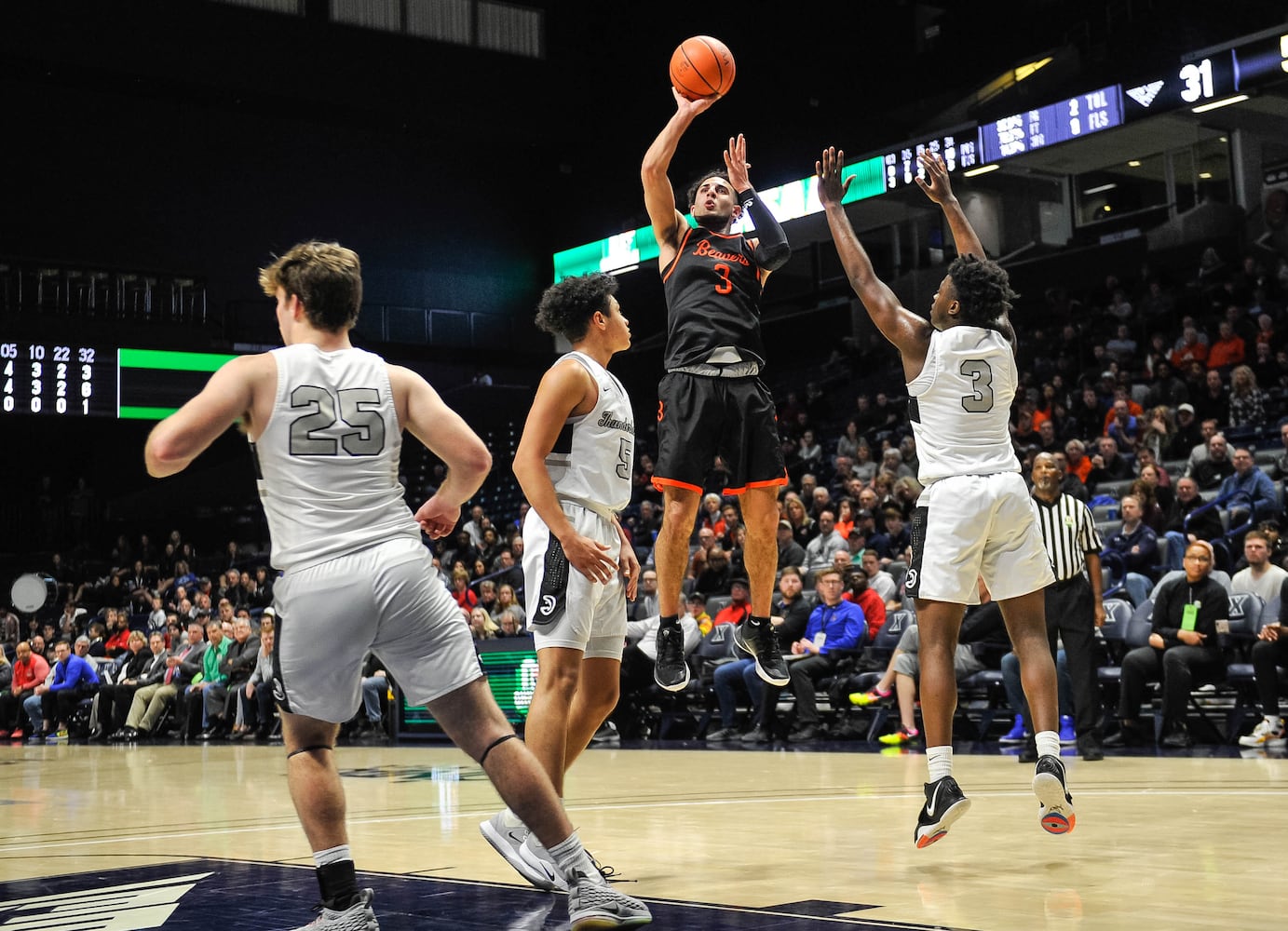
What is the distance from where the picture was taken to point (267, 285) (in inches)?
138

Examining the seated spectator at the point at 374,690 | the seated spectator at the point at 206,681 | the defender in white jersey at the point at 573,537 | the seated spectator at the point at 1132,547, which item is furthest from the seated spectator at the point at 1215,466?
the seated spectator at the point at 206,681

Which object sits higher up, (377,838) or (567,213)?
(567,213)

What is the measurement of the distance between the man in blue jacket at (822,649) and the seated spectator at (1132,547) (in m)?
2.02

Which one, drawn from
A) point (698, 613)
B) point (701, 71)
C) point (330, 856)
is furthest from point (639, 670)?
point (330, 856)

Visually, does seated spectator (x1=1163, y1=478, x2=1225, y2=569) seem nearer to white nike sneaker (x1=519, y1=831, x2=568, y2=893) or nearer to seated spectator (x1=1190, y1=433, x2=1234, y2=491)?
seated spectator (x1=1190, y1=433, x2=1234, y2=491)

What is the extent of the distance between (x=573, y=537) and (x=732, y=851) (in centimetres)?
156

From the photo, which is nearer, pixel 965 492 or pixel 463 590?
pixel 965 492

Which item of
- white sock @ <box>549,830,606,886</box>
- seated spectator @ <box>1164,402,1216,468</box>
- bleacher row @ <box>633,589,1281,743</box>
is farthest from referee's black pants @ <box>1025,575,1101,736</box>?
white sock @ <box>549,830,606,886</box>

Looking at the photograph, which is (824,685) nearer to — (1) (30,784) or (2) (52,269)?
(1) (30,784)

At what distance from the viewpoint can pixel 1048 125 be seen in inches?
690

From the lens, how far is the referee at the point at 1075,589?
8.19 m

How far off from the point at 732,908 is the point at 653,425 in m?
20.1

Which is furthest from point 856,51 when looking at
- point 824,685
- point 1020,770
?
point 1020,770

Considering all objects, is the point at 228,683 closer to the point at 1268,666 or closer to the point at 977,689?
the point at 977,689
